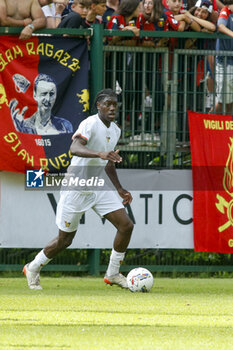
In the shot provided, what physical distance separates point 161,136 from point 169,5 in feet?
6.22

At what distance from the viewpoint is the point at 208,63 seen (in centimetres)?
1307

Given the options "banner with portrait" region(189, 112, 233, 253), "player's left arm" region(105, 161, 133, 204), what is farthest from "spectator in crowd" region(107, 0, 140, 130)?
"player's left arm" region(105, 161, 133, 204)

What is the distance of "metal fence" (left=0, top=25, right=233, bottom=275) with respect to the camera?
1287 centimetres

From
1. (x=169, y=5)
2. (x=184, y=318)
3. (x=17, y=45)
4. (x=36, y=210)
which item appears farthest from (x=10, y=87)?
(x=184, y=318)

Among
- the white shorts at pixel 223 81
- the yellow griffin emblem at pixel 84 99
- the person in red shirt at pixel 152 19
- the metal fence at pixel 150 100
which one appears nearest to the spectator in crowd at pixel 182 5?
the person in red shirt at pixel 152 19

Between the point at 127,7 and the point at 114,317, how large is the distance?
613cm

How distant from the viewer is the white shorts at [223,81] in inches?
517

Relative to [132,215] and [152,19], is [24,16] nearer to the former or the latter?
[152,19]

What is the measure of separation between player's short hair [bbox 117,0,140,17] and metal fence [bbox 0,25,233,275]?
1.04 feet

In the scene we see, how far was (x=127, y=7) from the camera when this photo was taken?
1276 centimetres

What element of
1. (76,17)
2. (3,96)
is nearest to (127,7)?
(76,17)

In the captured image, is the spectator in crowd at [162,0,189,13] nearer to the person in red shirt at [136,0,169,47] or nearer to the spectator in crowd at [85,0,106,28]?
the person in red shirt at [136,0,169,47]

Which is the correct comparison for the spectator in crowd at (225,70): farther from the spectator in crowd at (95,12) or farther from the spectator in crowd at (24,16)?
the spectator in crowd at (24,16)

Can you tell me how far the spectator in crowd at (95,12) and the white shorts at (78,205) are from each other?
3.02 metres
